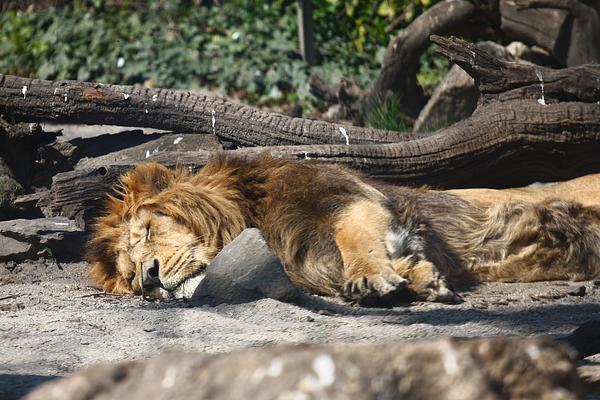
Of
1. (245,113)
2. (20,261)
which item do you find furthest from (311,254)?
(20,261)

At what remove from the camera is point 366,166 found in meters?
5.82

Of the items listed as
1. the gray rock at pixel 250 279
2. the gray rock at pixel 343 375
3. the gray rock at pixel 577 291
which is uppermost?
the gray rock at pixel 343 375

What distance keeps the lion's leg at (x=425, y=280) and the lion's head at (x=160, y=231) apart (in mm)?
885

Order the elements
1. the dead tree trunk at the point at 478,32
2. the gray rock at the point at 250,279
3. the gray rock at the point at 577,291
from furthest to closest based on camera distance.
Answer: the dead tree trunk at the point at 478,32
the gray rock at the point at 577,291
the gray rock at the point at 250,279

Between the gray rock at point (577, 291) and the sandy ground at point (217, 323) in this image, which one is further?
the gray rock at point (577, 291)

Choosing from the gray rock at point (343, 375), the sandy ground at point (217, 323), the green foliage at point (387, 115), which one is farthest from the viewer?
the green foliage at point (387, 115)

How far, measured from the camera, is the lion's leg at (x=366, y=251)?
4.47m

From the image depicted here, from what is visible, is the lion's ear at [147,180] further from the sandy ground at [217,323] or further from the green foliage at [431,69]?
the green foliage at [431,69]

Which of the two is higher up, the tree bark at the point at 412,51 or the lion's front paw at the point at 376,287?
the lion's front paw at the point at 376,287

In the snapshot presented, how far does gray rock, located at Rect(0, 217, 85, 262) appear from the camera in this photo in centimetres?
569

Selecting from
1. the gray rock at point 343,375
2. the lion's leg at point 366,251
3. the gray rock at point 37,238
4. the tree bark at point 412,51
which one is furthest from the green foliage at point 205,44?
the gray rock at point 343,375

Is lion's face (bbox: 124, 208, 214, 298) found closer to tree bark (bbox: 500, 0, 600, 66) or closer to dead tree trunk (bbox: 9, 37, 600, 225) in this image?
dead tree trunk (bbox: 9, 37, 600, 225)

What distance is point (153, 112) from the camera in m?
6.09

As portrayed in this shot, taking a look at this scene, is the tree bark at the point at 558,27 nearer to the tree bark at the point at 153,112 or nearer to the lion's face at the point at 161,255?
the tree bark at the point at 153,112
